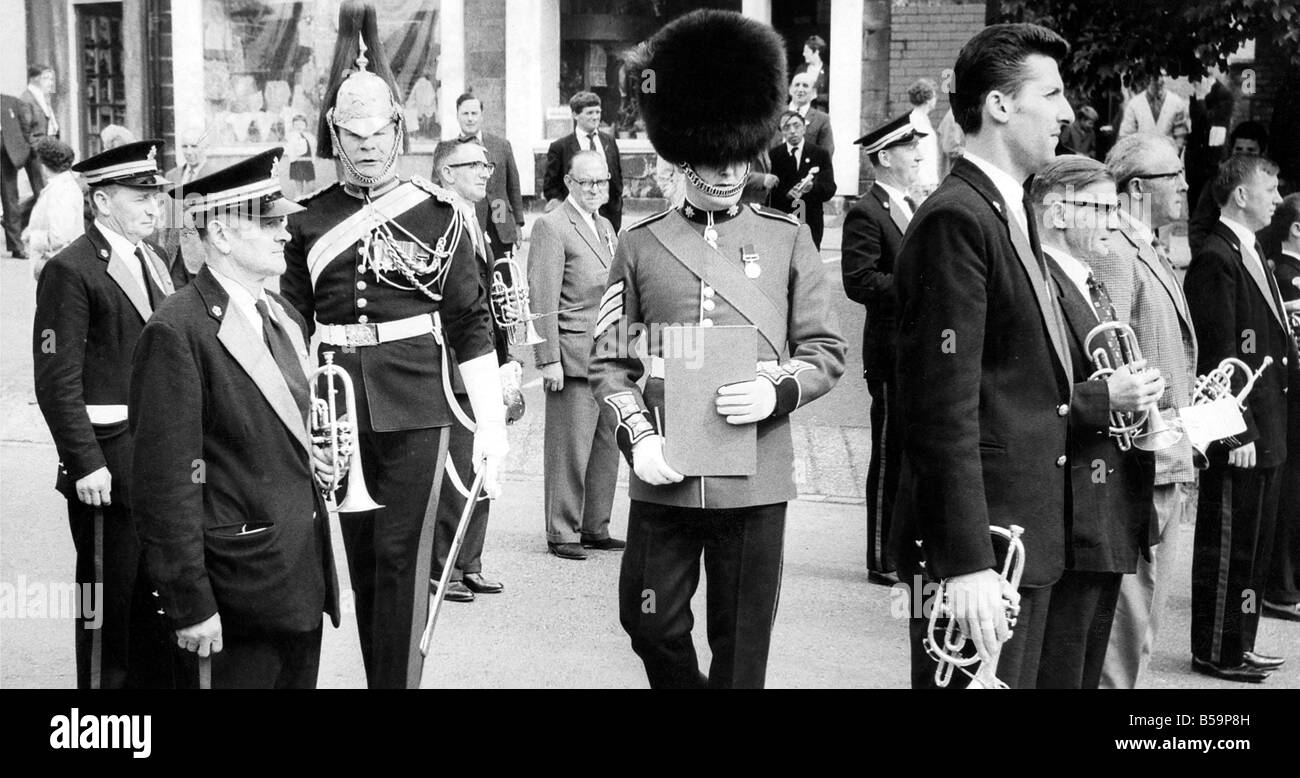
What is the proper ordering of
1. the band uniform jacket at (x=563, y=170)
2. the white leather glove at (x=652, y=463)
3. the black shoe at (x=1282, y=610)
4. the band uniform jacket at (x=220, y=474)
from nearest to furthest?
the band uniform jacket at (x=220, y=474) → the white leather glove at (x=652, y=463) → the black shoe at (x=1282, y=610) → the band uniform jacket at (x=563, y=170)

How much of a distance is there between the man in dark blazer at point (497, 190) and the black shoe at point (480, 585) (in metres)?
2.83

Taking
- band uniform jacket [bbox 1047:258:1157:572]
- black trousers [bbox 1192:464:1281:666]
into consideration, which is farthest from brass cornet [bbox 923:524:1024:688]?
black trousers [bbox 1192:464:1281:666]

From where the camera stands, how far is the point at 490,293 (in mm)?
7625

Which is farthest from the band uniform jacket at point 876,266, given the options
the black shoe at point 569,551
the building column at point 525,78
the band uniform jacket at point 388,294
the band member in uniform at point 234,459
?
the building column at point 525,78

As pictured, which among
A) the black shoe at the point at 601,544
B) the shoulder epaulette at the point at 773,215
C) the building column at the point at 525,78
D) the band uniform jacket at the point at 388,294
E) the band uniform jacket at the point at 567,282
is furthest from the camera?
the building column at the point at 525,78

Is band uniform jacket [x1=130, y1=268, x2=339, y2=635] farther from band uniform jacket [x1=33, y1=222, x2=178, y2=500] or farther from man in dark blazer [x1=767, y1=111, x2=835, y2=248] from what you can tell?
man in dark blazer [x1=767, y1=111, x2=835, y2=248]

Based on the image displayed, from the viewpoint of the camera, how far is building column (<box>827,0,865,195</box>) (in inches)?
669

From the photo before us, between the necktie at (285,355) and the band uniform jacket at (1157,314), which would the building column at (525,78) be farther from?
the necktie at (285,355)

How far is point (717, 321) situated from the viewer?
179 inches

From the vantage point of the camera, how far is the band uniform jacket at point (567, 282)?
7691 mm

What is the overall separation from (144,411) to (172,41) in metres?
16.9

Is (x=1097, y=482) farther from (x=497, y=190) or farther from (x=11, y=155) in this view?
(x=11, y=155)

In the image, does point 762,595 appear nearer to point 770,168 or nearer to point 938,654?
point 938,654

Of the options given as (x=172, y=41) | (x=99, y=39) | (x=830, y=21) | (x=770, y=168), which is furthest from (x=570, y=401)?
(x=99, y=39)
